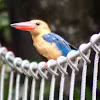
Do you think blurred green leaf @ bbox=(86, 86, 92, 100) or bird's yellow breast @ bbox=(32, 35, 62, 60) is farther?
bird's yellow breast @ bbox=(32, 35, 62, 60)

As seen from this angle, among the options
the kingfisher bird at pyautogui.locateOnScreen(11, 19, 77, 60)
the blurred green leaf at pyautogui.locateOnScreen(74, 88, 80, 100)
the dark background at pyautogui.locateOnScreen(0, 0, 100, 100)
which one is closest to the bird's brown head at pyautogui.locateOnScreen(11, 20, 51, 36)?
the kingfisher bird at pyautogui.locateOnScreen(11, 19, 77, 60)

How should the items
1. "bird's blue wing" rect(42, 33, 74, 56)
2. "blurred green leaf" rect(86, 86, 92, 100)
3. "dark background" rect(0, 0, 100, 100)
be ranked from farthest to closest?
"dark background" rect(0, 0, 100, 100), "bird's blue wing" rect(42, 33, 74, 56), "blurred green leaf" rect(86, 86, 92, 100)

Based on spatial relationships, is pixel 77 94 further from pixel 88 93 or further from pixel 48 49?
pixel 48 49

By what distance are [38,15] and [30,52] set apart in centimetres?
32

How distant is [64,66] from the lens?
42.6 inches

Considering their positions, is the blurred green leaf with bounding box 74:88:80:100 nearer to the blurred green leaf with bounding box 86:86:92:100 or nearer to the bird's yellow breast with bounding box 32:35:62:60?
the blurred green leaf with bounding box 86:86:92:100

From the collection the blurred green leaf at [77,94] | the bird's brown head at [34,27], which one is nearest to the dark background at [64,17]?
the bird's brown head at [34,27]

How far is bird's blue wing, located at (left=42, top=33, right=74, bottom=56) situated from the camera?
1.26 metres

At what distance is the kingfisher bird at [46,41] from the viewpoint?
4.16 ft

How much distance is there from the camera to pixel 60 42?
1287mm

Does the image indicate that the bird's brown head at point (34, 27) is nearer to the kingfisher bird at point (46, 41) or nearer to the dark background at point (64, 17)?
the kingfisher bird at point (46, 41)

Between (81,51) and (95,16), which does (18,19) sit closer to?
(95,16)

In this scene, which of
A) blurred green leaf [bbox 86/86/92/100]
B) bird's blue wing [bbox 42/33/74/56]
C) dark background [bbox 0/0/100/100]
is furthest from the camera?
dark background [bbox 0/0/100/100]

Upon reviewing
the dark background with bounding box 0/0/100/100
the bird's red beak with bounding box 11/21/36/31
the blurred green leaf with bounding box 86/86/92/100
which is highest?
the dark background with bounding box 0/0/100/100
